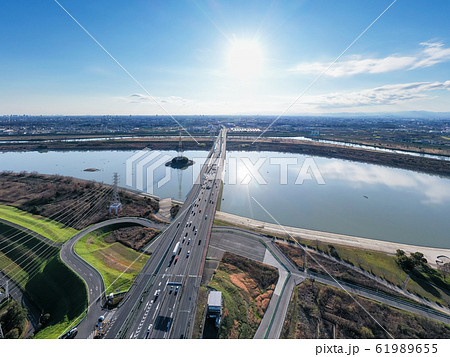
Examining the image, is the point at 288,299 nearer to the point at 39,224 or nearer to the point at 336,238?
the point at 336,238

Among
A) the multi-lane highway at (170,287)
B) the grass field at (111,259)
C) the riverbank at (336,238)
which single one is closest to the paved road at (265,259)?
the multi-lane highway at (170,287)

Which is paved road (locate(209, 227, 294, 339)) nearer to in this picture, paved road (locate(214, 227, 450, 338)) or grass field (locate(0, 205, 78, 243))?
paved road (locate(214, 227, 450, 338))

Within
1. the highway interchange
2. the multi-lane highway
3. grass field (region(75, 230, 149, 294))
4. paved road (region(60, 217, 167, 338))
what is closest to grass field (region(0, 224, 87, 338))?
paved road (region(60, 217, 167, 338))

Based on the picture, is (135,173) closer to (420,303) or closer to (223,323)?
(223,323)

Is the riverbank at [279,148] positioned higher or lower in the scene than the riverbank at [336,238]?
higher

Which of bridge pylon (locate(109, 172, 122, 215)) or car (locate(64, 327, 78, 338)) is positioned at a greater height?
bridge pylon (locate(109, 172, 122, 215))

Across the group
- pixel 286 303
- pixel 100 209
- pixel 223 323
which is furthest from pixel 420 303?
pixel 100 209

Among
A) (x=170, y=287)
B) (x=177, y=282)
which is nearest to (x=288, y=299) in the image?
(x=177, y=282)

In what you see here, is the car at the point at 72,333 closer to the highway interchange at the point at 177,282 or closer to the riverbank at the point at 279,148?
the highway interchange at the point at 177,282
